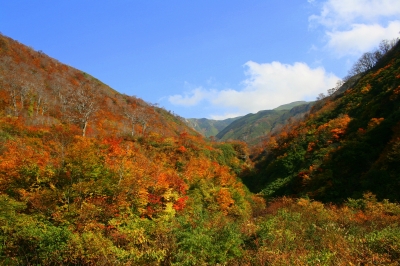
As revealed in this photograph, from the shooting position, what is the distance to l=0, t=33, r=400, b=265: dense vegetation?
11.4m

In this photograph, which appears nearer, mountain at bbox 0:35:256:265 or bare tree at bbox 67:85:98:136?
mountain at bbox 0:35:256:265

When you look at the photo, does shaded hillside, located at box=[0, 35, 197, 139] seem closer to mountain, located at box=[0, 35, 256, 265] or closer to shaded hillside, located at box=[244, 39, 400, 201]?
mountain, located at box=[0, 35, 256, 265]

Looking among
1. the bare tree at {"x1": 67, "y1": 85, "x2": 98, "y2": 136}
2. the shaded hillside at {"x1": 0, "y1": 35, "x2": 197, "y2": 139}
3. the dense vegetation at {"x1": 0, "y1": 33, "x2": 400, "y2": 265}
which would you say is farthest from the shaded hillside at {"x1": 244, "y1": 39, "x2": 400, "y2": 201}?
the bare tree at {"x1": 67, "y1": 85, "x2": 98, "y2": 136}

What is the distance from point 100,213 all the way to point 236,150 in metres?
44.5

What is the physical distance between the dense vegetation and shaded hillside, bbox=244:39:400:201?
191 millimetres

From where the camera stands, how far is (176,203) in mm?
21984

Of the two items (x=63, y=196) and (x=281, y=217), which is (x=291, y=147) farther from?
(x=63, y=196)

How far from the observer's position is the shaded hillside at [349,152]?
928 inches

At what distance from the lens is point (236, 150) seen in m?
57.4

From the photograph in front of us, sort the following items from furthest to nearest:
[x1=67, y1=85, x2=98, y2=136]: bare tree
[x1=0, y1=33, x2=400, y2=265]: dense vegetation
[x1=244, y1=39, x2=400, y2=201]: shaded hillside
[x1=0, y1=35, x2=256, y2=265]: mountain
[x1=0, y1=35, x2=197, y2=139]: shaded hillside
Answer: [x1=0, y1=35, x2=197, y2=139]: shaded hillside < [x1=67, y1=85, x2=98, y2=136]: bare tree < [x1=244, y1=39, x2=400, y2=201]: shaded hillside < [x1=0, y1=35, x2=256, y2=265]: mountain < [x1=0, y1=33, x2=400, y2=265]: dense vegetation

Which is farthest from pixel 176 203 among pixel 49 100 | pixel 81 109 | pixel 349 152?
pixel 49 100

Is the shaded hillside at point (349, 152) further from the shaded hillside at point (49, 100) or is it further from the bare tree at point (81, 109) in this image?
the bare tree at point (81, 109)

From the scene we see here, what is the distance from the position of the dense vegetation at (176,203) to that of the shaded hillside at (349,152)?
191 mm

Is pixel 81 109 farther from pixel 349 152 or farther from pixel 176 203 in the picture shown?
pixel 349 152
